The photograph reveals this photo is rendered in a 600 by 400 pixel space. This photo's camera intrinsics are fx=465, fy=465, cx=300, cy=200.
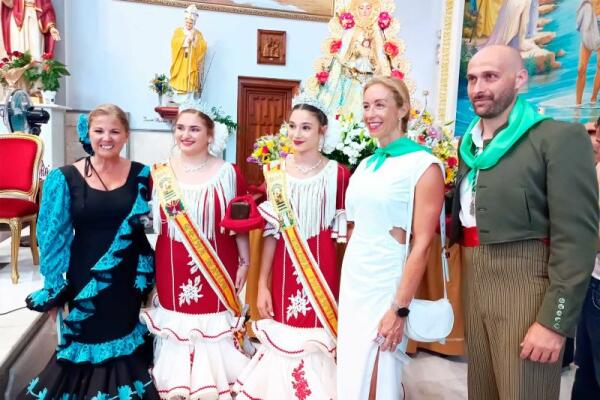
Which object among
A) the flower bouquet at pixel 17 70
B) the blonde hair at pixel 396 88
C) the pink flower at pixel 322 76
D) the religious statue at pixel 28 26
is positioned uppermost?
the religious statue at pixel 28 26

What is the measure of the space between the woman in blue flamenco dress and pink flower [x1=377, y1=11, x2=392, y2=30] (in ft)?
8.93

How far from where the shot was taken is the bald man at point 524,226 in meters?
1.19

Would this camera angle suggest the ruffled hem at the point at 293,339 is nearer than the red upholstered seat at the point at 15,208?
Yes

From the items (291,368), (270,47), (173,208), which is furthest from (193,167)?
(270,47)

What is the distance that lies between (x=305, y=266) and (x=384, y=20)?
9.06 feet

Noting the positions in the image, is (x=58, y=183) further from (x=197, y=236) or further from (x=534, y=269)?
(x=534, y=269)

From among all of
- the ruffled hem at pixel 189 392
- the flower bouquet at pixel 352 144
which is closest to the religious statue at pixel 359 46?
the flower bouquet at pixel 352 144

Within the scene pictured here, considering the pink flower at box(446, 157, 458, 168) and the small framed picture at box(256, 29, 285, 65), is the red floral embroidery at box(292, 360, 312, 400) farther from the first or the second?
the small framed picture at box(256, 29, 285, 65)

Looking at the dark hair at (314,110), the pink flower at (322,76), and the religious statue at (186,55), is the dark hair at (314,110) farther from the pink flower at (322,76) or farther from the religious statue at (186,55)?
the religious statue at (186,55)

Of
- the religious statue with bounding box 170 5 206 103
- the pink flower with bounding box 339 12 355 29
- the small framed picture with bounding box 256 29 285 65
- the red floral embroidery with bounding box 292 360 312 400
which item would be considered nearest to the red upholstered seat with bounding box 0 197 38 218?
the red floral embroidery with bounding box 292 360 312 400

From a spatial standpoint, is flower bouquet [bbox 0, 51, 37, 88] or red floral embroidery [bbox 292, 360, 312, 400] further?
flower bouquet [bbox 0, 51, 37, 88]

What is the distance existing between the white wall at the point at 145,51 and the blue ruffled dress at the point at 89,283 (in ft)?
17.7

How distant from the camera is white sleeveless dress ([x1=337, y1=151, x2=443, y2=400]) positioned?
1478mm

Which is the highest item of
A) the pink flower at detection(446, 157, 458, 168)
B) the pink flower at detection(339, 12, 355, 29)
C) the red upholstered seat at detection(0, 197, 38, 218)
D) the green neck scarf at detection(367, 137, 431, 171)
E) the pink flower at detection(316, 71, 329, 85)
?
the pink flower at detection(339, 12, 355, 29)
